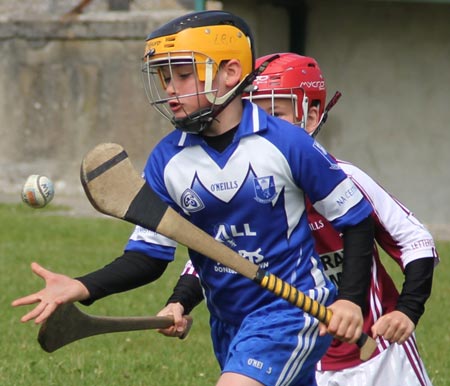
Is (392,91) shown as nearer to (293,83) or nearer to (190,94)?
(293,83)

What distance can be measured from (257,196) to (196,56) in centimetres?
52

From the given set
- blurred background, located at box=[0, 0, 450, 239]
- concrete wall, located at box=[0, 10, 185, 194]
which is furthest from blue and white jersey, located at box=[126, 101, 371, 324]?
concrete wall, located at box=[0, 10, 185, 194]

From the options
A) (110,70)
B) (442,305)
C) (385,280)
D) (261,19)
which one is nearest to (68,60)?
(110,70)

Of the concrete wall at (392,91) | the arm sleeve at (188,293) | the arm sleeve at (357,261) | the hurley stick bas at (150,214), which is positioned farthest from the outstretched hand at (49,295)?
the concrete wall at (392,91)

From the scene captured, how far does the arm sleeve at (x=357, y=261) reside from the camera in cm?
409

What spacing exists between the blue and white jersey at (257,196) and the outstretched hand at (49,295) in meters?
0.51

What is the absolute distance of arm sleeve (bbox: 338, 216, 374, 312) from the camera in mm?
4086

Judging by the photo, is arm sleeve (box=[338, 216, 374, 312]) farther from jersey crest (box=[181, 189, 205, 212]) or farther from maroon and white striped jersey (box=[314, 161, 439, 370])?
jersey crest (box=[181, 189, 205, 212])

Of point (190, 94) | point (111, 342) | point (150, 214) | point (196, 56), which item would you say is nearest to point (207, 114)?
point (190, 94)

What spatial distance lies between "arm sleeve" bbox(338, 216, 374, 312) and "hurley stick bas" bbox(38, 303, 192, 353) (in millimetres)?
705

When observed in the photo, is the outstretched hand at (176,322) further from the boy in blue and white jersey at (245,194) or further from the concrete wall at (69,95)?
the concrete wall at (69,95)

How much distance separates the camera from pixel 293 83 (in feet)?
16.3

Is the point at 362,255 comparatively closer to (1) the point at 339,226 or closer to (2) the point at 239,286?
(1) the point at 339,226

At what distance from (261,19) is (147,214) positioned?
34.9 ft
